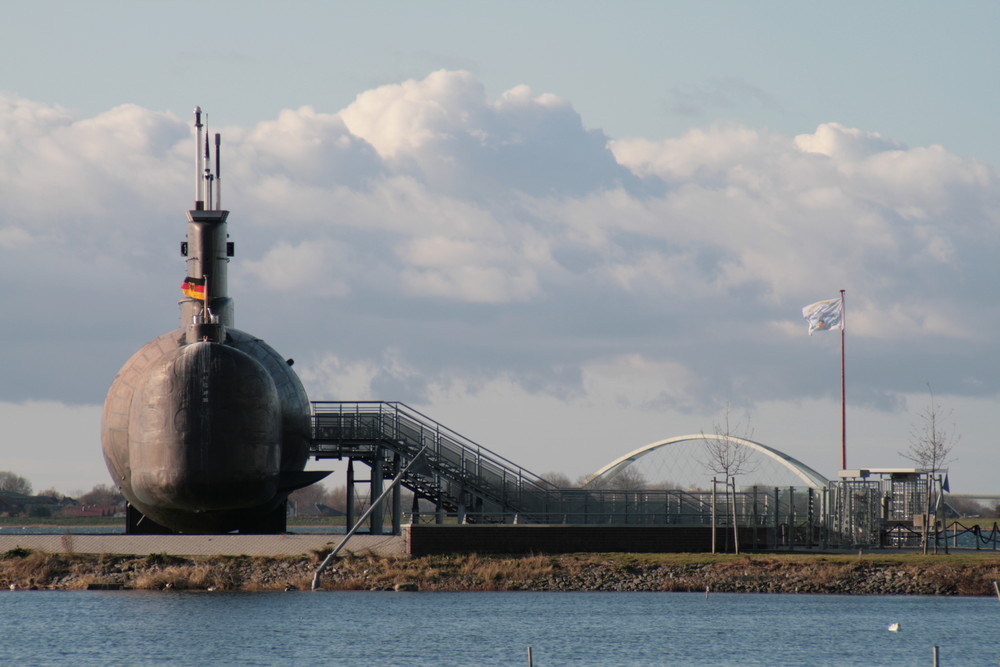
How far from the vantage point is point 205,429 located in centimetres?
6134

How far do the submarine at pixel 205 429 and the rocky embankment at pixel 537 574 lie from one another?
263cm

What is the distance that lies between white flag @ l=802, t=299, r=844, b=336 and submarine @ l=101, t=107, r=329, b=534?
2243cm

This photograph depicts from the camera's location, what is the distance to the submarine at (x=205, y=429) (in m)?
61.5

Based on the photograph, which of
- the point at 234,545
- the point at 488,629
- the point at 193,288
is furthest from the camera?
the point at 193,288

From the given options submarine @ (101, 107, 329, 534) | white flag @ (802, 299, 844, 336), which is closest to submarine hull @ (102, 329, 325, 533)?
submarine @ (101, 107, 329, 534)

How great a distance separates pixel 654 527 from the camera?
63.9 m

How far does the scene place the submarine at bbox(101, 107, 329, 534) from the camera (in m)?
61.5

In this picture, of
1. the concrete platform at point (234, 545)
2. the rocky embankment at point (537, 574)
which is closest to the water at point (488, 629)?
the rocky embankment at point (537, 574)

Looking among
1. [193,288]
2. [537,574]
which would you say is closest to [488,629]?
[537,574]

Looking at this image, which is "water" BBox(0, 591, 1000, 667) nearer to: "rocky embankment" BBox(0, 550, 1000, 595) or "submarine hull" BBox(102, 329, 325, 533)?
"rocky embankment" BBox(0, 550, 1000, 595)

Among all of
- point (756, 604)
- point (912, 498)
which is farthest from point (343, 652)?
point (912, 498)

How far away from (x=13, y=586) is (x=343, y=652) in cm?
2325

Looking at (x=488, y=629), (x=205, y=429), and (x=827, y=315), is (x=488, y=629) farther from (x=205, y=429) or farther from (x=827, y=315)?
(x=827, y=315)

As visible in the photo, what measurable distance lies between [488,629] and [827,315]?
94.5 ft
